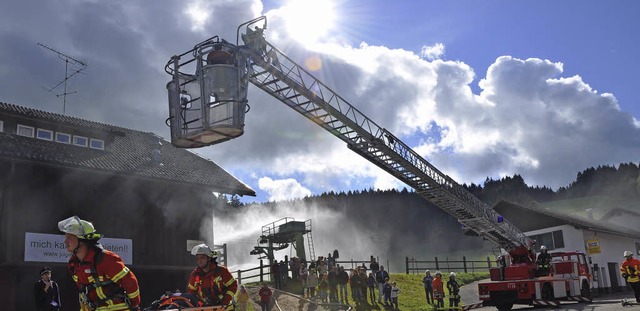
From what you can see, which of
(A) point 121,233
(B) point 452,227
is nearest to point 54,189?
(A) point 121,233

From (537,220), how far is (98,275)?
36.2 metres

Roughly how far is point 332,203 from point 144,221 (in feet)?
259

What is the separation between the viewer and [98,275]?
22.1 feet

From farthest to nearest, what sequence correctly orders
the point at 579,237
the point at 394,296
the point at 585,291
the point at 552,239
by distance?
1. the point at 552,239
2. the point at 579,237
3. the point at 394,296
4. the point at 585,291

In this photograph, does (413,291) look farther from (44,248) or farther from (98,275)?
(98,275)

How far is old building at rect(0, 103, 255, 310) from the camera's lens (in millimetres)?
19203

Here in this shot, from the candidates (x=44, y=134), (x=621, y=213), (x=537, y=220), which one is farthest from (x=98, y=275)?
(x=621, y=213)

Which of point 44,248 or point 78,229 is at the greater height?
point 44,248

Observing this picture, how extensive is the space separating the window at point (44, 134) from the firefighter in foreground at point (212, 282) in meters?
15.1

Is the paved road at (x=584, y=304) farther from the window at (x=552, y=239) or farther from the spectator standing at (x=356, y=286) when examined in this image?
the window at (x=552, y=239)

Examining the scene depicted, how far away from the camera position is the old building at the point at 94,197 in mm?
19203

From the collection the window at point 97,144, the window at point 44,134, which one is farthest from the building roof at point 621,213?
the window at point 44,134

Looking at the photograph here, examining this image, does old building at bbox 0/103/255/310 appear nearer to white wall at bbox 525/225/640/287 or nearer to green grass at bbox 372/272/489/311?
green grass at bbox 372/272/489/311

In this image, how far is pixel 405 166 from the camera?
21828mm
